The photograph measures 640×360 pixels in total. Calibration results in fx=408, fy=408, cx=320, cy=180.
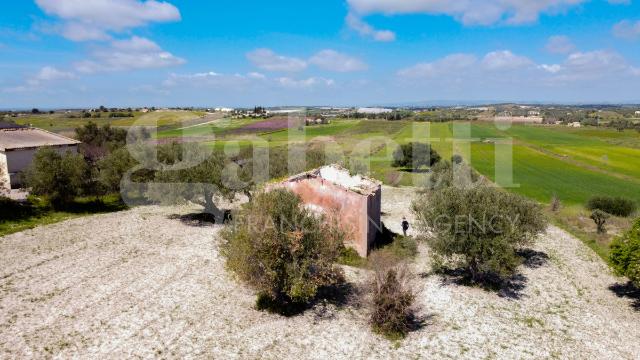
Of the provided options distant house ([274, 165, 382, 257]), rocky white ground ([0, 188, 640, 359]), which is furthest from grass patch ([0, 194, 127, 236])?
distant house ([274, 165, 382, 257])

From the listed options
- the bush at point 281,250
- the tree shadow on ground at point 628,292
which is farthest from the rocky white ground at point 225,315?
the bush at point 281,250

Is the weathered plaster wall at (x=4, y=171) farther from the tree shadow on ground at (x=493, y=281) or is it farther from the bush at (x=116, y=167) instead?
the tree shadow on ground at (x=493, y=281)

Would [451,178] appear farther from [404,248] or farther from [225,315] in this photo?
[225,315]

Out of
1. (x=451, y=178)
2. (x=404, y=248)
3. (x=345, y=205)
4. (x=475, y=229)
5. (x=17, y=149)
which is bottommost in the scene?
(x=404, y=248)

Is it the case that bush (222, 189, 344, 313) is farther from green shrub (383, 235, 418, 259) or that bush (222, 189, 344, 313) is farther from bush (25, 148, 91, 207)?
bush (25, 148, 91, 207)

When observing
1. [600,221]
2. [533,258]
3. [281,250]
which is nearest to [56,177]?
[281,250]
